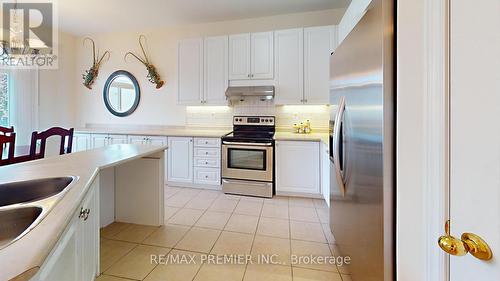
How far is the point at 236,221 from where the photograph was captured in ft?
8.66

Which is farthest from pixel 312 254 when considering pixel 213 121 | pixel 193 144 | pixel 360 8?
pixel 213 121

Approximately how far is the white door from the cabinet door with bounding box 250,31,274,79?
3.17 meters

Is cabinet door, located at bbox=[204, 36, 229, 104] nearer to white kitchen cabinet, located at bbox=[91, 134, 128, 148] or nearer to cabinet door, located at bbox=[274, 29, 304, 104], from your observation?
cabinet door, located at bbox=[274, 29, 304, 104]

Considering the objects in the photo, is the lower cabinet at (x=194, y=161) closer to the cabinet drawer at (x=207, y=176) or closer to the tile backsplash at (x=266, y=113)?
the cabinet drawer at (x=207, y=176)

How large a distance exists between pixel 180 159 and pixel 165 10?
2361 mm

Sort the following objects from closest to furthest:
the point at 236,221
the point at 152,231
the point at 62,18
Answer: the point at 152,231 → the point at 236,221 → the point at 62,18

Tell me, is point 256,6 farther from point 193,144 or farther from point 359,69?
point 359,69

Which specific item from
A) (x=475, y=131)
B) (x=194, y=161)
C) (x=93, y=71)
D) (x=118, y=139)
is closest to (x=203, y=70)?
(x=194, y=161)

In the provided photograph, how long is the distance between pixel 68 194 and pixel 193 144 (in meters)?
2.71

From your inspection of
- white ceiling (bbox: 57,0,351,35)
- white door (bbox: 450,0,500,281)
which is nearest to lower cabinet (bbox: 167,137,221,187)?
white ceiling (bbox: 57,0,351,35)

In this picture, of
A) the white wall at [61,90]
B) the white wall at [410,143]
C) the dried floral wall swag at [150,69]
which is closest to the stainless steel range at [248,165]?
the dried floral wall swag at [150,69]

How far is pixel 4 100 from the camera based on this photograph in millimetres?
3807
